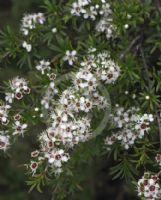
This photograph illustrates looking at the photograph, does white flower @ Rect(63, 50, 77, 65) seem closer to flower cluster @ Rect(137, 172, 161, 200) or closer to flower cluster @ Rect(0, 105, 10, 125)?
flower cluster @ Rect(0, 105, 10, 125)

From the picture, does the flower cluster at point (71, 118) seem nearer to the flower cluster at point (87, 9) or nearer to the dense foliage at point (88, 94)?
the dense foliage at point (88, 94)

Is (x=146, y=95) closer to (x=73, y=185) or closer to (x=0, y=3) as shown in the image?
(x=73, y=185)

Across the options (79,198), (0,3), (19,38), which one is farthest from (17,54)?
(0,3)

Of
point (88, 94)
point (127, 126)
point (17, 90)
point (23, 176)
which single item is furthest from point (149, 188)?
point (23, 176)

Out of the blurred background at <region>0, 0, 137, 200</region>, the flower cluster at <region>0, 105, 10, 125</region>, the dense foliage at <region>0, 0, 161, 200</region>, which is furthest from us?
the blurred background at <region>0, 0, 137, 200</region>

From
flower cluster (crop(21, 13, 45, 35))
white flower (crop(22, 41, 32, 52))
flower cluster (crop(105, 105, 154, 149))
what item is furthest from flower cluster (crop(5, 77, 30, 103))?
flower cluster (crop(105, 105, 154, 149))

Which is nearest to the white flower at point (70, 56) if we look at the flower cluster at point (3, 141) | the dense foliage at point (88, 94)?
the dense foliage at point (88, 94)
